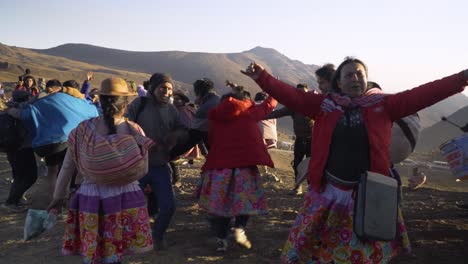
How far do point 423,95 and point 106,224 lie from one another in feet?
7.83

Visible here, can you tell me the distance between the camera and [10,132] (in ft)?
20.8

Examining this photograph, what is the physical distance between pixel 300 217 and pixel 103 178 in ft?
4.75

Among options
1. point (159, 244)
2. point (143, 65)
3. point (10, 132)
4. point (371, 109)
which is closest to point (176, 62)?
point (143, 65)

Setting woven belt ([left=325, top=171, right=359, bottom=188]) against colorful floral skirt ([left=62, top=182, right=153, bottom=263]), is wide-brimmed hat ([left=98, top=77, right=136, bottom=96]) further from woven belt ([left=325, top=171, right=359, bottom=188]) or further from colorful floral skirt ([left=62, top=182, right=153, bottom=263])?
woven belt ([left=325, top=171, right=359, bottom=188])

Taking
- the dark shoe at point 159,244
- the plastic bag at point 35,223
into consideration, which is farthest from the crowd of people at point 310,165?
the dark shoe at point 159,244

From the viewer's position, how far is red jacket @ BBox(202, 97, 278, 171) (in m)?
4.84

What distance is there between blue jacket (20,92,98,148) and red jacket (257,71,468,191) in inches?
145

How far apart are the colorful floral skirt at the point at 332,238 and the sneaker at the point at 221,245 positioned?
1836 mm

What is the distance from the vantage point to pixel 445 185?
1504 cm

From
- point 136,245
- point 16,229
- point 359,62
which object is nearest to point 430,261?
point 359,62

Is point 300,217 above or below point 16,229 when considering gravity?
above

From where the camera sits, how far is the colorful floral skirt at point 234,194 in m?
4.86

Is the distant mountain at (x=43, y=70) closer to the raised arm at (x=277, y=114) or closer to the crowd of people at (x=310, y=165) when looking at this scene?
the raised arm at (x=277, y=114)

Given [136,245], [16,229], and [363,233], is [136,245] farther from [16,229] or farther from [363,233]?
[16,229]
